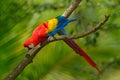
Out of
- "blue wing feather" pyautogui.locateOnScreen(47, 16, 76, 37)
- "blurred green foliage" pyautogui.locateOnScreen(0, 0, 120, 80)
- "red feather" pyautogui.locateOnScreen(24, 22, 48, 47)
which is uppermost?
"blurred green foliage" pyautogui.locateOnScreen(0, 0, 120, 80)

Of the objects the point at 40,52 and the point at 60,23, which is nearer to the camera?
the point at 60,23

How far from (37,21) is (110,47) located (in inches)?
35.5

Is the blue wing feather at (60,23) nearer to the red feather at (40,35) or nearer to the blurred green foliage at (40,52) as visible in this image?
the red feather at (40,35)

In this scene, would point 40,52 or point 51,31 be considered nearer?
point 51,31

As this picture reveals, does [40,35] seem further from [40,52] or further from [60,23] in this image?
[40,52]

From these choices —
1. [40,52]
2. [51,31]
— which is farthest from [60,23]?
[40,52]

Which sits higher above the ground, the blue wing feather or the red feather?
the red feather

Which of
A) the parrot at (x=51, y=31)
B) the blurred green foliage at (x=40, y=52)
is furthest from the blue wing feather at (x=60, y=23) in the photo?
the blurred green foliage at (x=40, y=52)

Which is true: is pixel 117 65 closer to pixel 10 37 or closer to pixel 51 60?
pixel 51 60

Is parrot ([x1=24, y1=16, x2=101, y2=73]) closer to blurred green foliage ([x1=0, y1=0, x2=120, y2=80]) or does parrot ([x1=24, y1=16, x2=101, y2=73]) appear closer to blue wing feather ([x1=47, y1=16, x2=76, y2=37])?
blue wing feather ([x1=47, y1=16, x2=76, y2=37])

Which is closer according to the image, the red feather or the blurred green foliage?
the red feather

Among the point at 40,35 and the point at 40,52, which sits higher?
the point at 40,52

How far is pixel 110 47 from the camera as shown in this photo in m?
3.30

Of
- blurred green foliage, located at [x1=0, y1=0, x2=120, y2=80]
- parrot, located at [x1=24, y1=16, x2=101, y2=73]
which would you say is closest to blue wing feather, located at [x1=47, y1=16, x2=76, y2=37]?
parrot, located at [x1=24, y1=16, x2=101, y2=73]
